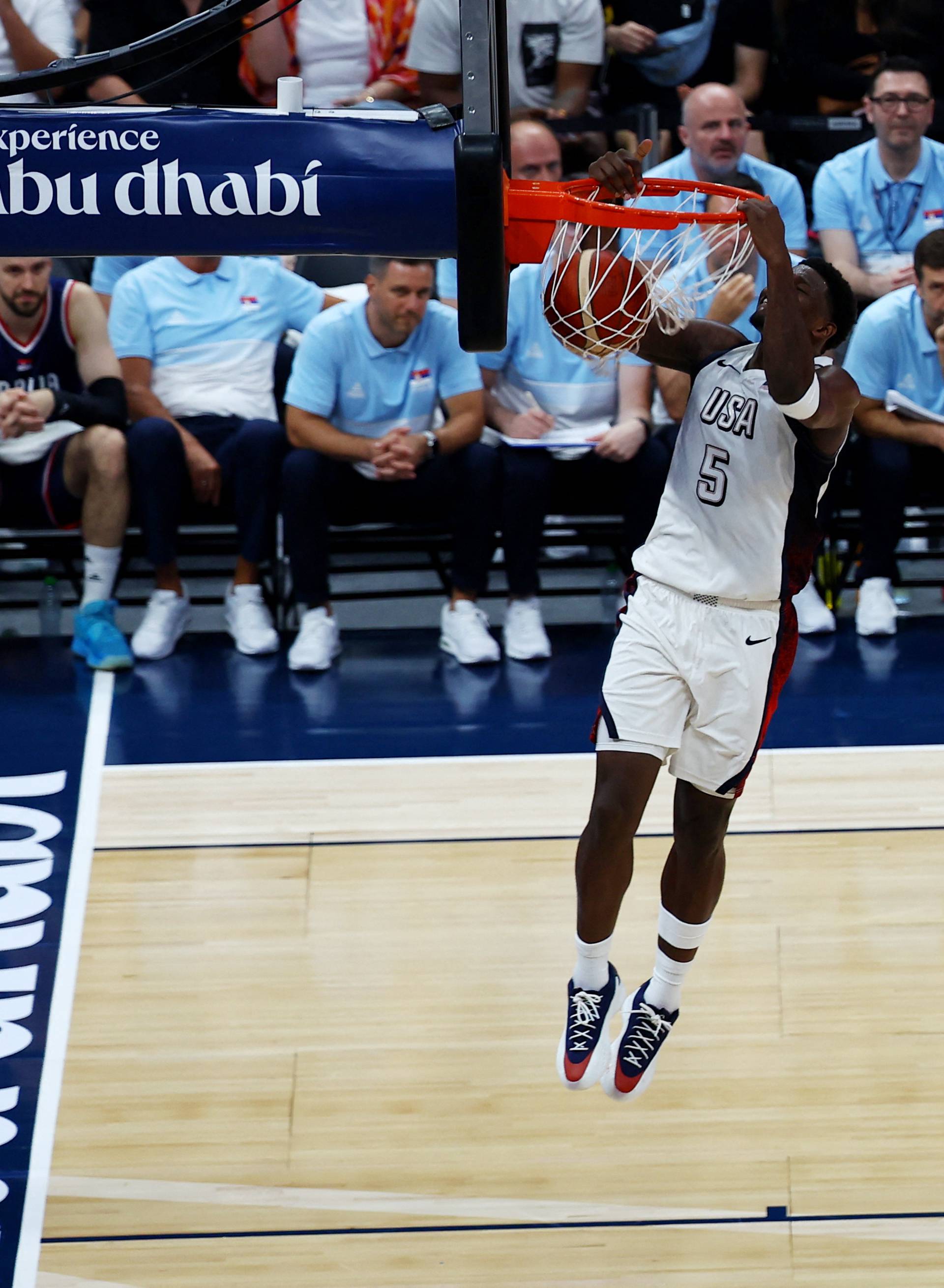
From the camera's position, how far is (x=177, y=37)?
3504 mm

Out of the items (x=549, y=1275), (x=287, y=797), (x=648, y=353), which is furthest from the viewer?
(x=287, y=797)

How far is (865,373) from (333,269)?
7.91ft

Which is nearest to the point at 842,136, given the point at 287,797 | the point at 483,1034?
the point at 287,797

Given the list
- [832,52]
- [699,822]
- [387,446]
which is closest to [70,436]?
[387,446]

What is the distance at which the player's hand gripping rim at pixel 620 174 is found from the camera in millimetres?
3617

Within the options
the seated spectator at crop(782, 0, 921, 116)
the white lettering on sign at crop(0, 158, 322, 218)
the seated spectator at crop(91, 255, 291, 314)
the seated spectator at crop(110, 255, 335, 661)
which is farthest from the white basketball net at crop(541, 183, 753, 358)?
the seated spectator at crop(782, 0, 921, 116)

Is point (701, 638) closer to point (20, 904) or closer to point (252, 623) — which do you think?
point (20, 904)

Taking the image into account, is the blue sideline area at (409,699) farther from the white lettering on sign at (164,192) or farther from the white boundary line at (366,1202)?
the white lettering on sign at (164,192)

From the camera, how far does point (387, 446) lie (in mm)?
6824

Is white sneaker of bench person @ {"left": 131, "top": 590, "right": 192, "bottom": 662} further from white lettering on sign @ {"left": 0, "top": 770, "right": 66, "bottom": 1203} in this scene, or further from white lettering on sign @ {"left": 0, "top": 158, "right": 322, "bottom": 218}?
white lettering on sign @ {"left": 0, "top": 158, "right": 322, "bottom": 218}

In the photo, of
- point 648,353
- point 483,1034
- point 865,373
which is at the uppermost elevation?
point 648,353

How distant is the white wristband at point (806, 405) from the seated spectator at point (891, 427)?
10.8 feet

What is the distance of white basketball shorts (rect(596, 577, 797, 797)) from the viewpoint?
403cm

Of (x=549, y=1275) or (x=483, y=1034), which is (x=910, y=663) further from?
(x=549, y=1275)
